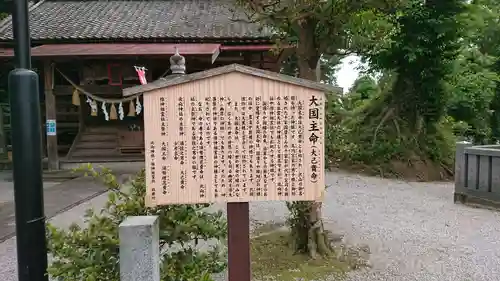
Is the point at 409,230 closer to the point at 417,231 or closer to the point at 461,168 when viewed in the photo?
the point at 417,231

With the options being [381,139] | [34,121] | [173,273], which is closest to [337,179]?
[381,139]

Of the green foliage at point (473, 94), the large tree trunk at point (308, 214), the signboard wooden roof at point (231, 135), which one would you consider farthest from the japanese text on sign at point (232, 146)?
the green foliage at point (473, 94)

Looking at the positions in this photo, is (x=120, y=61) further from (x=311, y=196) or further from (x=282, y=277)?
(x=311, y=196)

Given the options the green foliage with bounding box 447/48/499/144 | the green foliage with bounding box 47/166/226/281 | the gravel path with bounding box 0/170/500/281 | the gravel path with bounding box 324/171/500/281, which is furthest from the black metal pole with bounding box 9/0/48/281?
the green foliage with bounding box 447/48/499/144

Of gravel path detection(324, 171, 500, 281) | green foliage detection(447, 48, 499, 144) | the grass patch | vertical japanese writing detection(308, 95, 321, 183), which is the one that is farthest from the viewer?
green foliage detection(447, 48, 499, 144)

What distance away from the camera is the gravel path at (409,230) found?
4160 mm

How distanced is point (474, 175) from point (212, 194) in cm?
623

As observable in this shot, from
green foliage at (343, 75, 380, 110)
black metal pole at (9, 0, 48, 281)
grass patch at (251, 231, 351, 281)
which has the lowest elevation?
grass patch at (251, 231, 351, 281)

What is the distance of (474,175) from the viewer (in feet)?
23.8

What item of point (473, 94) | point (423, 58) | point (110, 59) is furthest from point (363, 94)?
point (110, 59)

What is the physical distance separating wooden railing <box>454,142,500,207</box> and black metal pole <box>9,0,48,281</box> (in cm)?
687

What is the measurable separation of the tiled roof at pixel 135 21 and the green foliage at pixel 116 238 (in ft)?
22.8

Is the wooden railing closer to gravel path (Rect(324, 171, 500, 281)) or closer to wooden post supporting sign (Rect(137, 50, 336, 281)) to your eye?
gravel path (Rect(324, 171, 500, 281))

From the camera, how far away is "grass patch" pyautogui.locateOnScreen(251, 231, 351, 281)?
3961 millimetres
